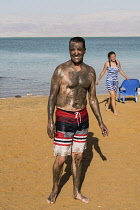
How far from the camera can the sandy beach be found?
5.15 metres

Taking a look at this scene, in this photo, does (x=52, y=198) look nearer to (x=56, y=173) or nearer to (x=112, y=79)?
(x=56, y=173)

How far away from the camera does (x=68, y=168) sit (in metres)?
6.52

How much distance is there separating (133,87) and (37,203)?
9062 mm

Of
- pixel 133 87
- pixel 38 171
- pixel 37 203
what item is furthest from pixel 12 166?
pixel 133 87

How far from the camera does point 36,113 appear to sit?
11.3 metres

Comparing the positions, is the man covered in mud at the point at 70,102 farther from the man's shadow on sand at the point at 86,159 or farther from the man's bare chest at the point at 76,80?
the man's shadow on sand at the point at 86,159

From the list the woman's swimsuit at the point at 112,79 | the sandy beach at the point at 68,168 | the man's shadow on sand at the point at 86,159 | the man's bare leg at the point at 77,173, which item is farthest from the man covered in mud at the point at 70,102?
the woman's swimsuit at the point at 112,79

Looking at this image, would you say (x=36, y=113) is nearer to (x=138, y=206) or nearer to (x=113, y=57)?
(x=113, y=57)

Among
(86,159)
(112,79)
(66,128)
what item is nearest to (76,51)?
(66,128)

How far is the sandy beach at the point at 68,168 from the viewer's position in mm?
5152

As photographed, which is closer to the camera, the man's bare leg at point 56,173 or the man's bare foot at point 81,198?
the man's bare leg at point 56,173


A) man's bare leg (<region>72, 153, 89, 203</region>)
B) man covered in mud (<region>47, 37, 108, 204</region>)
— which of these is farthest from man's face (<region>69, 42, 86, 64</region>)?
man's bare leg (<region>72, 153, 89, 203</region>)

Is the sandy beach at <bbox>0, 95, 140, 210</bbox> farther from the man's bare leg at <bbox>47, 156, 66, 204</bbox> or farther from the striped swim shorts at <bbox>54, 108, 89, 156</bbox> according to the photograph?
the striped swim shorts at <bbox>54, 108, 89, 156</bbox>

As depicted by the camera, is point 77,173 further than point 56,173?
Yes
